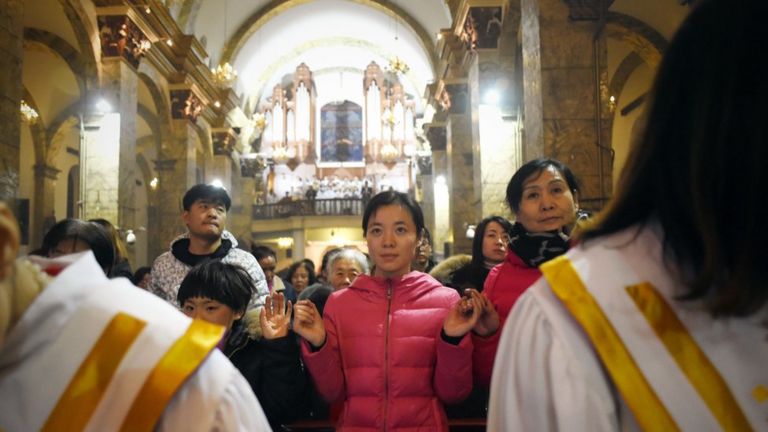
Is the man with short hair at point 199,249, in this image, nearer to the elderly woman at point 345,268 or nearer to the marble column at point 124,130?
the elderly woman at point 345,268

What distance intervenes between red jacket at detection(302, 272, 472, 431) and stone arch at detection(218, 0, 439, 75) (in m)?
15.1

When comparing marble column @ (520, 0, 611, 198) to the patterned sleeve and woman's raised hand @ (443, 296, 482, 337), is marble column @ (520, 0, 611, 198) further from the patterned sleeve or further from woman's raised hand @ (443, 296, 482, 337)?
woman's raised hand @ (443, 296, 482, 337)

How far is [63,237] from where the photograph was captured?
2938 millimetres

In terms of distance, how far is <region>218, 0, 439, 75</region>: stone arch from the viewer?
17312 mm

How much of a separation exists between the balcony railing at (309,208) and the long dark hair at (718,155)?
2488cm

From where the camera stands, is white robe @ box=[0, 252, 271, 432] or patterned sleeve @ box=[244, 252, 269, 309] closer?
white robe @ box=[0, 252, 271, 432]

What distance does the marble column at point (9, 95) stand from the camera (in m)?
5.41

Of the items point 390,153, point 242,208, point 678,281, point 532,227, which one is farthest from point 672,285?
point 390,153

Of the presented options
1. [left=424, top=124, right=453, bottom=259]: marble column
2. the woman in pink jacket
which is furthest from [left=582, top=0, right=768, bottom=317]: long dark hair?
[left=424, top=124, right=453, bottom=259]: marble column

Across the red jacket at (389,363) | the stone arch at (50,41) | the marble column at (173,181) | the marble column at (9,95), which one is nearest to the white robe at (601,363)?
the red jacket at (389,363)

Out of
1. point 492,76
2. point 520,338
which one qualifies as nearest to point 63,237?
point 520,338

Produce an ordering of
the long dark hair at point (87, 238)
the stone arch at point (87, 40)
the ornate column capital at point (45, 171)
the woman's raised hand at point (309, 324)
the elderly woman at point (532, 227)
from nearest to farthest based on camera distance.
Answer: the woman's raised hand at point (309, 324)
the elderly woman at point (532, 227)
the long dark hair at point (87, 238)
the stone arch at point (87, 40)
the ornate column capital at point (45, 171)

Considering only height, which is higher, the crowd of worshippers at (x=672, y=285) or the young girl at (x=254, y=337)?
the crowd of worshippers at (x=672, y=285)

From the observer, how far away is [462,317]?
2.06 meters
